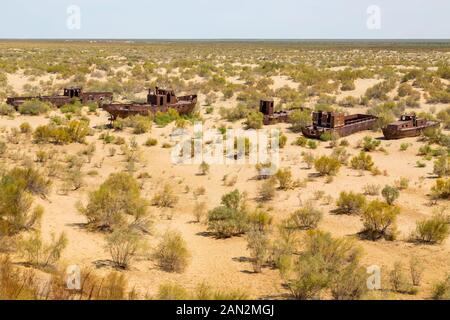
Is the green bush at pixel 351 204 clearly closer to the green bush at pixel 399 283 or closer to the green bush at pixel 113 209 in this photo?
the green bush at pixel 399 283

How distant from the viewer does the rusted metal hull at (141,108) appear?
78.7 feet

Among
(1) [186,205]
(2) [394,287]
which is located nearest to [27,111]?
(1) [186,205]

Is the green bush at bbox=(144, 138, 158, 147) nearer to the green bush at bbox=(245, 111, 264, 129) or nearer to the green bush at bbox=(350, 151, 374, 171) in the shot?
the green bush at bbox=(245, 111, 264, 129)

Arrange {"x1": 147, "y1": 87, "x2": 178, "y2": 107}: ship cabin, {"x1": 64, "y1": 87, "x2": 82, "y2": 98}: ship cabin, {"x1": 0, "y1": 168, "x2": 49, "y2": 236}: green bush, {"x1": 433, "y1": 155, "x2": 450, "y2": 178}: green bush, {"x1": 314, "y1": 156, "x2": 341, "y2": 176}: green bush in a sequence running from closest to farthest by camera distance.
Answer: {"x1": 0, "y1": 168, "x2": 49, "y2": 236}: green bush < {"x1": 433, "y1": 155, "x2": 450, "y2": 178}: green bush < {"x1": 314, "y1": 156, "x2": 341, "y2": 176}: green bush < {"x1": 147, "y1": 87, "x2": 178, "y2": 107}: ship cabin < {"x1": 64, "y1": 87, "x2": 82, "y2": 98}: ship cabin

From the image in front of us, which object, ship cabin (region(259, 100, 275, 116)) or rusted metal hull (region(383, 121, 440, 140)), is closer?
rusted metal hull (region(383, 121, 440, 140))

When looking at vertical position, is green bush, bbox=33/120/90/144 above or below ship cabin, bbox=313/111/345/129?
below

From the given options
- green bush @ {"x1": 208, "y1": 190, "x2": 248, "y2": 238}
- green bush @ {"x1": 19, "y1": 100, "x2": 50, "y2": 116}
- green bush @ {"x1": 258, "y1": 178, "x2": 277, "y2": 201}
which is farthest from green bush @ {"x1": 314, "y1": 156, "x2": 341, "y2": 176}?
green bush @ {"x1": 19, "y1": 100, "x2": 50, "y2": 116}

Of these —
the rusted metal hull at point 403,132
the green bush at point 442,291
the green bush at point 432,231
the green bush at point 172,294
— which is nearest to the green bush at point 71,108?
the rusted metal hull at point 403,132

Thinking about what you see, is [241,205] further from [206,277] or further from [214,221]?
[206,277]

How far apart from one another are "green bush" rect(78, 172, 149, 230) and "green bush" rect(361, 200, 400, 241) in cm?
531

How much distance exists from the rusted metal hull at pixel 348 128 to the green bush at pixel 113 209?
11401 mm

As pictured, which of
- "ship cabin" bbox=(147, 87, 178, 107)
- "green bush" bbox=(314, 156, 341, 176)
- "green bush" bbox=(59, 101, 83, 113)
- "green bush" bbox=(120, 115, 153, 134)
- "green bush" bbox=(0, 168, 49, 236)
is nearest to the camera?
"green bush" bbox=(0, 168, 49, 236)

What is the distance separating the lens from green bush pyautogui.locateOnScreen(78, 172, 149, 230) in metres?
10.8

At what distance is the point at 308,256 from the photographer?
28.5ft
